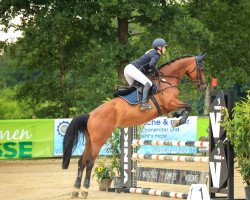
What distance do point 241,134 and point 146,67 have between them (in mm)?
3621

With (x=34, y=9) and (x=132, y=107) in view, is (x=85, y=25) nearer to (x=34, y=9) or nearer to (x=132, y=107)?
(x=34, y=9)

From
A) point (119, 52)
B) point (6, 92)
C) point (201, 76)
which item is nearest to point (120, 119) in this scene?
point (201, 76)

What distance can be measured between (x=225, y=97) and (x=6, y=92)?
3482cm

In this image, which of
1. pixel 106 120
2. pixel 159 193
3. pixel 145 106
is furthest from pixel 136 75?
pixel 159 193

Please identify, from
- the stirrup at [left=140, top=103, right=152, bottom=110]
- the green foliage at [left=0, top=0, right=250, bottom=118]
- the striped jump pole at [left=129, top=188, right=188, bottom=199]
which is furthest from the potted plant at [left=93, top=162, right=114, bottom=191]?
the green foliage at [left=0, top=0, right=250, bottom=118]

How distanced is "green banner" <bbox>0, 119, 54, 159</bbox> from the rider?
10.9 meters

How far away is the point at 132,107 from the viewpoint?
1580 cm

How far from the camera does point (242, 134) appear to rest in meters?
12.9

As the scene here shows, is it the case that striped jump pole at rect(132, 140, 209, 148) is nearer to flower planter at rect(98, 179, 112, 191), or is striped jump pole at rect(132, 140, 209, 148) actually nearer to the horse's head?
flower planter at rect(98, 179, 112, 191)

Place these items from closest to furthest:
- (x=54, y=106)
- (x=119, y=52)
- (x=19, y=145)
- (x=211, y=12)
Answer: (x=19, y=145)
(x=119, y=52)
(x=54, y=106)
(x=211, y=12)

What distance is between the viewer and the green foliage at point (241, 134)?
12867 mm

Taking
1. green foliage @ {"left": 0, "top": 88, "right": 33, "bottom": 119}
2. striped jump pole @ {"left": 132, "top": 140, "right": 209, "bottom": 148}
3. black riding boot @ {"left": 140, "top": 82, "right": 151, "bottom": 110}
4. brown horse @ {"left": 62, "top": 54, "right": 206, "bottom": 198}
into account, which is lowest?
striped jump pole @ {"left": 132, "top": 140, "right": 209, "bottom": 148}

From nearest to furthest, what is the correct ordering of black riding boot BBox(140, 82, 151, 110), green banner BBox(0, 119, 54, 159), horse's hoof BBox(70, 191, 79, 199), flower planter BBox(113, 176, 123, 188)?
horse's hoof BBox(70, 191, 79, 199) → black riding boot BBox(140, 82, 151, 110) → flower planter BBox(113, 176, 123, 188) → green banner BBox(0, 119, 54, 159)

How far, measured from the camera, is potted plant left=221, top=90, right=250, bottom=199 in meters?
12.9
